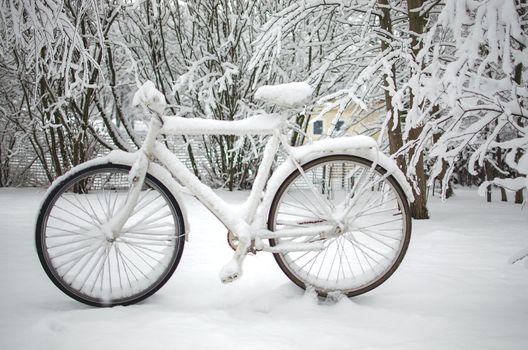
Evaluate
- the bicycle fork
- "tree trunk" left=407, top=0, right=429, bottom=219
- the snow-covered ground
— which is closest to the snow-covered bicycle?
the bicycle fork

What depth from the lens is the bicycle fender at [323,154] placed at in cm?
196

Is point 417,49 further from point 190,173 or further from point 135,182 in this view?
point 135,182

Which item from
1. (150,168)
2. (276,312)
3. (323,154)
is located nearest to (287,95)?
(323,154)

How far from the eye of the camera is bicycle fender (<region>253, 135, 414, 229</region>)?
1963mm

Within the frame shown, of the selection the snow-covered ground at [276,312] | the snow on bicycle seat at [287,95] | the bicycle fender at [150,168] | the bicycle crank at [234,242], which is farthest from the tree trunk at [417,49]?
the bicycle fender at [150,168]

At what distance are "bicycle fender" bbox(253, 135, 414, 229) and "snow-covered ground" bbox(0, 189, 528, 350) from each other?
49cm

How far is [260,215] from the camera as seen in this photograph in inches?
76.7

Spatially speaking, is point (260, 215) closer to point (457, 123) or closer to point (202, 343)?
point (202, 343)

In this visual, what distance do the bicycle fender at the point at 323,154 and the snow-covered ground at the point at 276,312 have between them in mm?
486

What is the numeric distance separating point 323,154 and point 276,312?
2.70 ft

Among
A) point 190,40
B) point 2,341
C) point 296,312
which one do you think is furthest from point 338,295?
point 190,40

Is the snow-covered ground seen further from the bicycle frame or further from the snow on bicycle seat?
the snow on bicycle seat

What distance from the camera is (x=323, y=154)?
1987 millimetres

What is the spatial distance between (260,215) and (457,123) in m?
1.48
